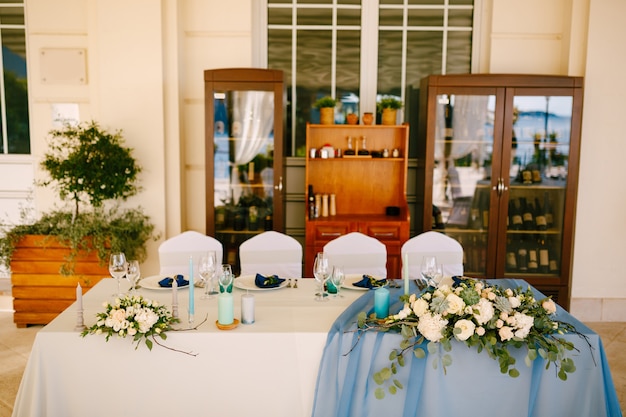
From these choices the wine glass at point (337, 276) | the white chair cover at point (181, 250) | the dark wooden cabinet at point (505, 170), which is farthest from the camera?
the dark wooden cabinet at point (505, 170)

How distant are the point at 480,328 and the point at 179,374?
1.16 metres

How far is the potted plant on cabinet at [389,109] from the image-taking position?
4375mm

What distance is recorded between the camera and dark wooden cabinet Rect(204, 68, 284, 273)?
164 inches

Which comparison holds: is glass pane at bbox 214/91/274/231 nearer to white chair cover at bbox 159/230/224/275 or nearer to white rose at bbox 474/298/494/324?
white chair cover at bbox 159/230/224/275

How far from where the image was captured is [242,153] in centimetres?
433

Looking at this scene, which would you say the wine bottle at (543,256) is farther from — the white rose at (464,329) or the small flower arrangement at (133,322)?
the small flower arrangement at (133,322)

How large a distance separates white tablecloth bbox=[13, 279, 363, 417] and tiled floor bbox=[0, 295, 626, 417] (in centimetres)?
115

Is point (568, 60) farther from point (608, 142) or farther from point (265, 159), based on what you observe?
A: point (265, 159)

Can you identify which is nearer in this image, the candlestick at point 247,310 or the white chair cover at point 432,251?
the candlestick at point 247,310

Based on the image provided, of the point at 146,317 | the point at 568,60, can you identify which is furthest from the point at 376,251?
the point at 568,60

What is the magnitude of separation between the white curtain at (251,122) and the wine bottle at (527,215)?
222cm

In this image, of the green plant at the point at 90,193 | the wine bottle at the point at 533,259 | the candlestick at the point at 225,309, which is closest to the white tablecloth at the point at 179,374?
the candlestick at the point at 225,309

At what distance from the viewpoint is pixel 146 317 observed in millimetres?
1968

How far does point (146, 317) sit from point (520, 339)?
4.55 feet
